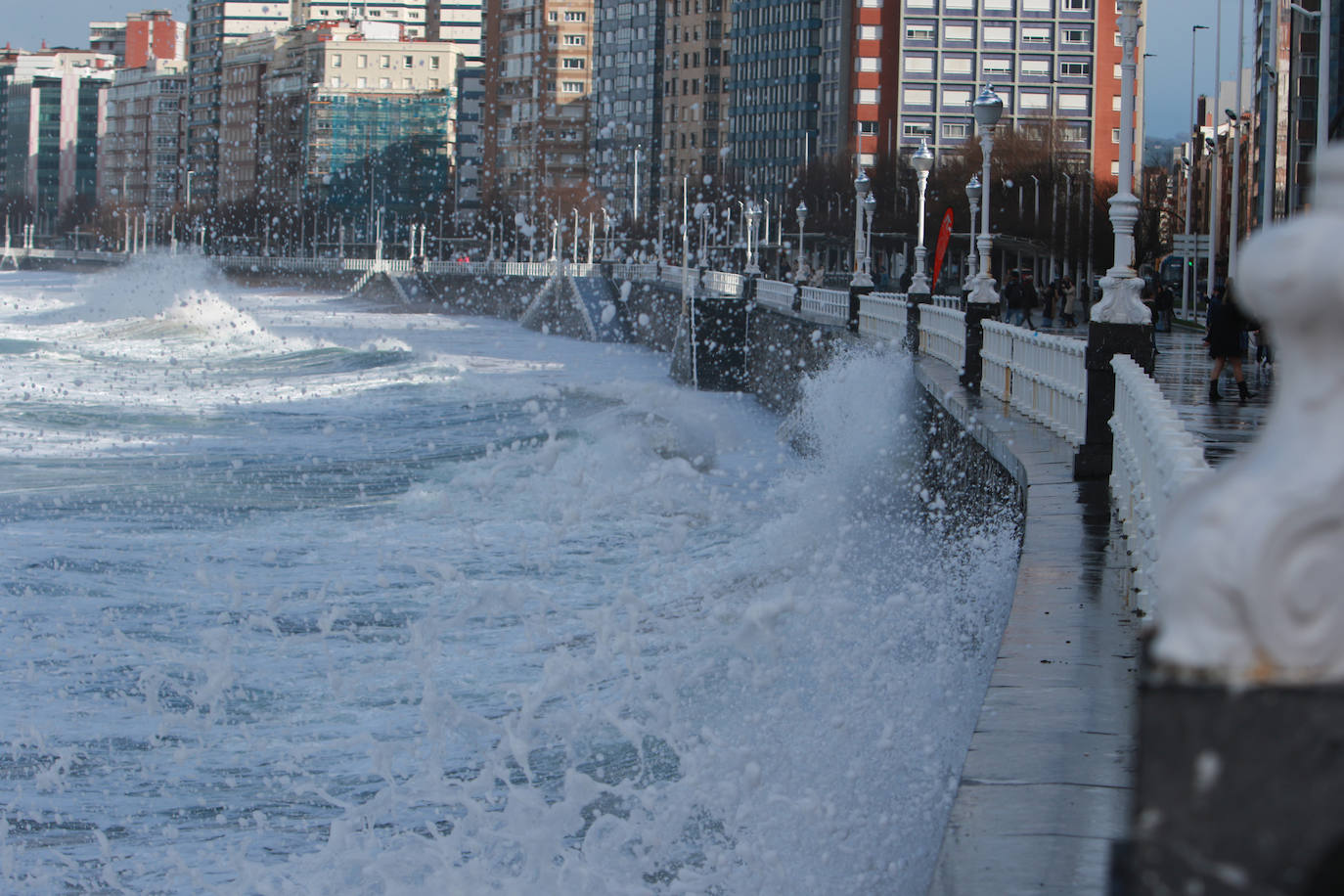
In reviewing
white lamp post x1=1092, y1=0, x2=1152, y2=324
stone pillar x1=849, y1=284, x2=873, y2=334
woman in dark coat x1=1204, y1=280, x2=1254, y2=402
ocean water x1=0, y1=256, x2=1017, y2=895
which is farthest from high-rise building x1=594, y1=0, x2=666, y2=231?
white lamp post x1=1092, y1=0, x2=1152, y2=324

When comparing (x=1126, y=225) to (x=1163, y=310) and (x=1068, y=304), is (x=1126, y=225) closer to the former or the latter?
(x=1163, y=310)

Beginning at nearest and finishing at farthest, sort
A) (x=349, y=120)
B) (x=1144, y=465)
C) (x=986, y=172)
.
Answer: (x=1144, y=465) → (x=986, y=172) → (x=349, y=120)

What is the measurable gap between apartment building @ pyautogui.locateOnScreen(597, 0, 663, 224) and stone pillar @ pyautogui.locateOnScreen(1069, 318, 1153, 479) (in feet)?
384

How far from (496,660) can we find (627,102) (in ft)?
413

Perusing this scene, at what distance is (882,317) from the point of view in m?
26.5

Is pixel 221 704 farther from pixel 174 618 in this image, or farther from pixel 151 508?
pixel 151 508

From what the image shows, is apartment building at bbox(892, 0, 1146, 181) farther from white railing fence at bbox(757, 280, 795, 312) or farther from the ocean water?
the ocean water

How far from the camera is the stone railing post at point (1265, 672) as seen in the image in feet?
4.42

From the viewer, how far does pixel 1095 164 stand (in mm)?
104500

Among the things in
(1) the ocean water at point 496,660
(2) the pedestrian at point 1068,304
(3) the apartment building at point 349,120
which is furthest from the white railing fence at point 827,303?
(3) the apartment building at point 349,120

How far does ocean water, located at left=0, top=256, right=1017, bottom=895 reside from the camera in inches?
292

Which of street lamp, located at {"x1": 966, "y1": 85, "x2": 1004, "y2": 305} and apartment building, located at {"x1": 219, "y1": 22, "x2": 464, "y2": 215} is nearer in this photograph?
street lamp, located at {"x1": 966, "y1": 85, "x2": 1004, "y2": 305}

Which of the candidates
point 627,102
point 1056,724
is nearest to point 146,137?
point 627,102

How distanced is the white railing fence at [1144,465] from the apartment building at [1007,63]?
99603 millimetres
